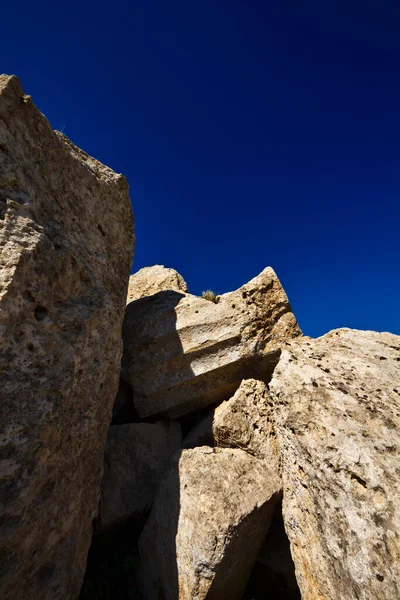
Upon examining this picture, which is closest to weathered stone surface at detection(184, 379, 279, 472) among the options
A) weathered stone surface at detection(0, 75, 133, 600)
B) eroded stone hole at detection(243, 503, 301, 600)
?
eroded stone hole at detection(243, 503, 301, 600)

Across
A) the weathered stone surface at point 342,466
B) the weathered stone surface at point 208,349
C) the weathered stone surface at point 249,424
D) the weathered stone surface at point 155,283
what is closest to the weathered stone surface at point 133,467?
the weathered stone surface at point 208,349

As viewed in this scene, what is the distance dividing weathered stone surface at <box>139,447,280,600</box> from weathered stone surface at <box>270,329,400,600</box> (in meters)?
0.41

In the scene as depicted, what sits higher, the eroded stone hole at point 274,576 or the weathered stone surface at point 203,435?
the weathered stone surface at point 203,435

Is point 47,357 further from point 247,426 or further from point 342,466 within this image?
point 342,466

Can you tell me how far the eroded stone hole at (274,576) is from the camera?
3.86 m

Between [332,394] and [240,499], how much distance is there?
1644mm

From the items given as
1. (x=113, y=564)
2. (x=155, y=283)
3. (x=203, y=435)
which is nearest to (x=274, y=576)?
(x=203, y=435)

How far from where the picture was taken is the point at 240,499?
3766 mm

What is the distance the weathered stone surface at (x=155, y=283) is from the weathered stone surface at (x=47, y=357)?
9.29 feet

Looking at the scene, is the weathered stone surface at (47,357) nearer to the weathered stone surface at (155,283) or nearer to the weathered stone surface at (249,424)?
the weathered stone surface at (249,424)

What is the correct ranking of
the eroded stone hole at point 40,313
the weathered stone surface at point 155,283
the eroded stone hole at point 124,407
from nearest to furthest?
the eroded stone hole at point 40,313 → the eroded stone hole at point 124,407 → the weathered stone surface at point 155,283

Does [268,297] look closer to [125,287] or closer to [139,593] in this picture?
[125,287]

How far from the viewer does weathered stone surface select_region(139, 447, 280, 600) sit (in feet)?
11.2

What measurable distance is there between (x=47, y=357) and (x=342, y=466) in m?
3.12
